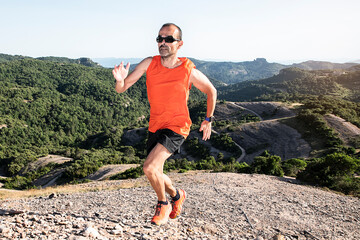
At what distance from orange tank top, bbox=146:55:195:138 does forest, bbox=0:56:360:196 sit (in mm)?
13590

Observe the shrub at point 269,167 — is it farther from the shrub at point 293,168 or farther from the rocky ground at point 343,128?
the rocky ground at point 343,128

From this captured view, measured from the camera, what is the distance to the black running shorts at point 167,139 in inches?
145

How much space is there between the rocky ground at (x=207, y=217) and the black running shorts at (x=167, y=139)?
1.68 meters

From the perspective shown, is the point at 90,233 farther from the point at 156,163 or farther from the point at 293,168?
the point at 293,168

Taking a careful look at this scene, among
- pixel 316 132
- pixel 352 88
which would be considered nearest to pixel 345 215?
pixel 316 132

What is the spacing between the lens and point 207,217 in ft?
21.1

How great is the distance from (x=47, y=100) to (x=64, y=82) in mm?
34578

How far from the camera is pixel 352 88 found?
99188 millimetres

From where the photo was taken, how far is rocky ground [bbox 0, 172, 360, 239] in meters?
4.11

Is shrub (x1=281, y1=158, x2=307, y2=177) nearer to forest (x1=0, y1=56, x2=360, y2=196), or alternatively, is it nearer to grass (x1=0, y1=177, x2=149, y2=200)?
forest (x1=0, y1=56, x2=360, y2=196)

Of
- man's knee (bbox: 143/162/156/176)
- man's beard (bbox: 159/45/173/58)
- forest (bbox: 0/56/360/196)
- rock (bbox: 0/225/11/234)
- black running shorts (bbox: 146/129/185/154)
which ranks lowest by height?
forest (bbox: 0/56/360/196)

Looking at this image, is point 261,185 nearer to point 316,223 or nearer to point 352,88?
point 316,223

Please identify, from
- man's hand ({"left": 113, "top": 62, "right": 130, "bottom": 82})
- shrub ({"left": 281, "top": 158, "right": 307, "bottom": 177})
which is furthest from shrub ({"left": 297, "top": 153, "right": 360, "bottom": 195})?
man's hand ({"left": 113, "top": 62, "right": 130, "bottom": 82})

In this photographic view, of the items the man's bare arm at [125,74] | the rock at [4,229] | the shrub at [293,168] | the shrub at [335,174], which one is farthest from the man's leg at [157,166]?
the shrub at [293,168]
